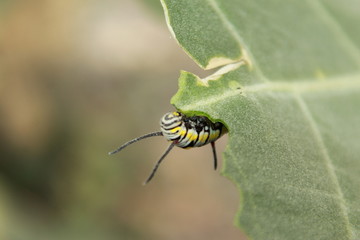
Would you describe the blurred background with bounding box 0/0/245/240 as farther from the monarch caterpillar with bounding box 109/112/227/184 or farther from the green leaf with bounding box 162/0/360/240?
the monarch caterpillar with bounding box 109/112/227/184

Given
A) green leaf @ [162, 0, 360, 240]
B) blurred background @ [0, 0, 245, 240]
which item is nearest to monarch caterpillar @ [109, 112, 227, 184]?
green leaf @ [162, 0, 360, 240]

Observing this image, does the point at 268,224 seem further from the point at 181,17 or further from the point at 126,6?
the point at 126,6

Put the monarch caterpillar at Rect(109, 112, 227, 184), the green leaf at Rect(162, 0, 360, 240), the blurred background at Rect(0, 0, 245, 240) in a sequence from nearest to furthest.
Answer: the green leaf at Rect(162, 0, 360, 240) → the monarch caterpillar at Rect(109, 112, 227, 184) → the blurred background at Rect(0, 0, 245, 240)

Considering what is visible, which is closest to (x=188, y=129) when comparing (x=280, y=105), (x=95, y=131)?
(x=280, y=105)

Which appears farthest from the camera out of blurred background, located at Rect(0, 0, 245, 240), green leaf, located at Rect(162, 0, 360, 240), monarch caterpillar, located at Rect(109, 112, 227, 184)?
blurred background, located at Rect(0, 0, 245, 240)

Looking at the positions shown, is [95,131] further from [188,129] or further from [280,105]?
[280,105]

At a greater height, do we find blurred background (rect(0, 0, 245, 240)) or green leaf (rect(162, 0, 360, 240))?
green leaf (rect(162, 0, 360, 240))

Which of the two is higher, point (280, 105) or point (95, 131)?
point (280, 105)

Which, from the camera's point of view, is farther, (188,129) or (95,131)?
(95,131)
